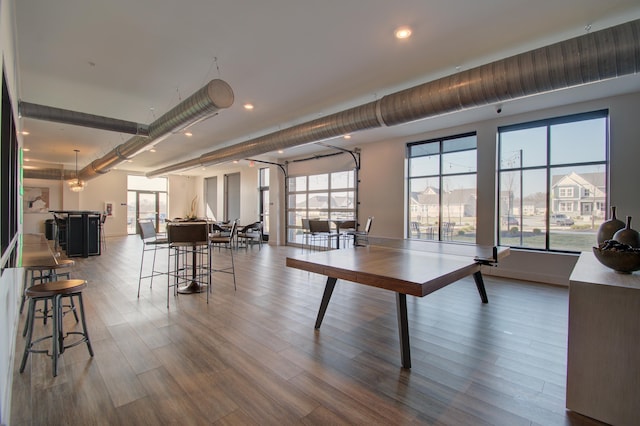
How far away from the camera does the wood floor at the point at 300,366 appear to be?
1837mm

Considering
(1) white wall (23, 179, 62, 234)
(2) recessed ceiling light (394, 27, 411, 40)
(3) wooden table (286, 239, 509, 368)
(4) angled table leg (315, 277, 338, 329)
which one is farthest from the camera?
(1) white wall (23, 179, 62, 234)

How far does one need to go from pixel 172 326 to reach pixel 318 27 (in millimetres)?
3449

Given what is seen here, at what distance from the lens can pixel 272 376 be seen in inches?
87.4

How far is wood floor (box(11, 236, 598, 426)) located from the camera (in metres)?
1.84

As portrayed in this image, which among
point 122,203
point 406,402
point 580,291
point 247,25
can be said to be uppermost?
point 247,25

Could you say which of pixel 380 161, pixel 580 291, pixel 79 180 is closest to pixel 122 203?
pixel 79 180

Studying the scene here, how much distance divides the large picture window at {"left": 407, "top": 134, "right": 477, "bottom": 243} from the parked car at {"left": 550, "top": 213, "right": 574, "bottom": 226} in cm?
132

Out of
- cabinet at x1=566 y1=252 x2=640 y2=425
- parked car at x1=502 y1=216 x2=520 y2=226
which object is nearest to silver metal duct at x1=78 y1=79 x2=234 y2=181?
cabinet at x1=566 y1=252 x2=640 y2=425

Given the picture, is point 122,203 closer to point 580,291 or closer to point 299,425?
point 299,425

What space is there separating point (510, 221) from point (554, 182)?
1.00 m

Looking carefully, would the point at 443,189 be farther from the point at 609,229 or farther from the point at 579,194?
the point at 609,229

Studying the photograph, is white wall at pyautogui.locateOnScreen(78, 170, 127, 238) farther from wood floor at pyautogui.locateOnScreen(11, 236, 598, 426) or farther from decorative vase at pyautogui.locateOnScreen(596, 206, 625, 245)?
decorative vase at pyautogui.locateOnScreen(596, 206, 625, 245)

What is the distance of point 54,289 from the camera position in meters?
2.27

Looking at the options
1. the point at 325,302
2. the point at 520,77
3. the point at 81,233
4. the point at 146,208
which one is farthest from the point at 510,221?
the point at 146,208
